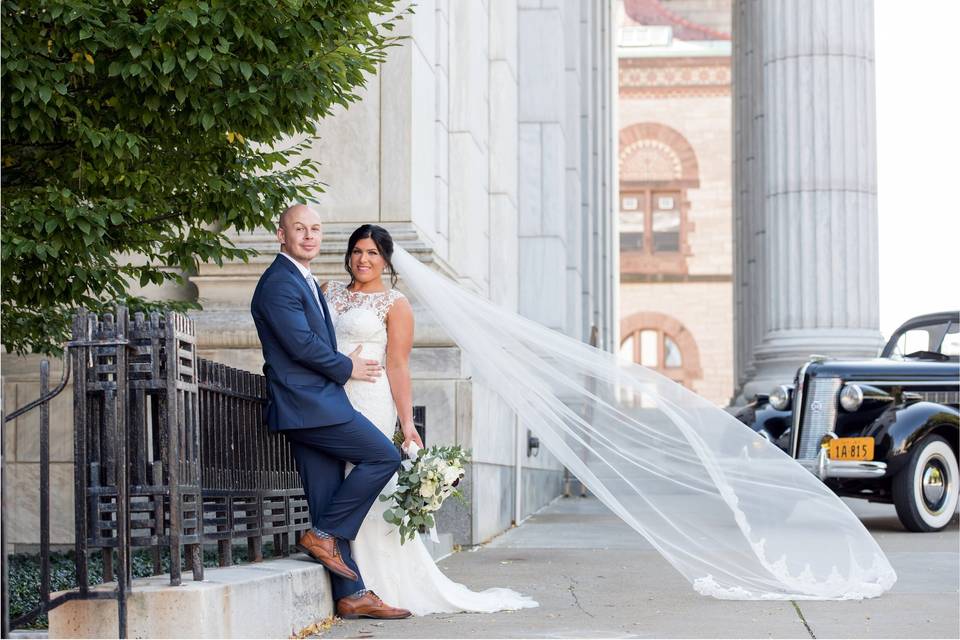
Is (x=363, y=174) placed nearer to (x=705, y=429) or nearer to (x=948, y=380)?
(x=705, y=429)

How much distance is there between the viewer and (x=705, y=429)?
8.04 m

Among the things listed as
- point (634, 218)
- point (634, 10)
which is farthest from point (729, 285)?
point (634, 10)

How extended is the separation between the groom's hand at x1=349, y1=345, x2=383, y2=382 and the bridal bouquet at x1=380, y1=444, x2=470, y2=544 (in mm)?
466

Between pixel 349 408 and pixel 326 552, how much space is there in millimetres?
730

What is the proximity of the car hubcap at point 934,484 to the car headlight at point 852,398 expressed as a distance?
0.88 m

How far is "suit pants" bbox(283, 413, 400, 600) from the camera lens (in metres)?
6.69

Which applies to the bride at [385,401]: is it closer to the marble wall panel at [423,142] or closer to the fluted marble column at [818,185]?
the marble wall panel at [423,142]

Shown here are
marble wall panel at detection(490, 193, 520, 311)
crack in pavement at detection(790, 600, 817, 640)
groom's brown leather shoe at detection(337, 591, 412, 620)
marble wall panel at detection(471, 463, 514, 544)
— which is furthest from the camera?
marble wall panel at detection(490, 193, 520, 311)

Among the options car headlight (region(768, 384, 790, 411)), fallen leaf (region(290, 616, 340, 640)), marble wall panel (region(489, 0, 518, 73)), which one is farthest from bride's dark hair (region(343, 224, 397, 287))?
marble wall panel (region(489, 0, 518, 73))

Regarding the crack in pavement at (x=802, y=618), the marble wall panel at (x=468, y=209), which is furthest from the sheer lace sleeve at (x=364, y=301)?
the marble wall panel at (x=468, y=209)

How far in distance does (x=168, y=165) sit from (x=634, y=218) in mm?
50914

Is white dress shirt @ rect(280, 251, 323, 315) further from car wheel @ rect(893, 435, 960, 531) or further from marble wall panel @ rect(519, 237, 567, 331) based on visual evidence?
marble wall panel @ rect(519, 237, 567, 331)

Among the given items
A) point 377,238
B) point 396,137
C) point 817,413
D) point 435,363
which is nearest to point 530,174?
point 817,413

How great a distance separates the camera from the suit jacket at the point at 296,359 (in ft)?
21.5
